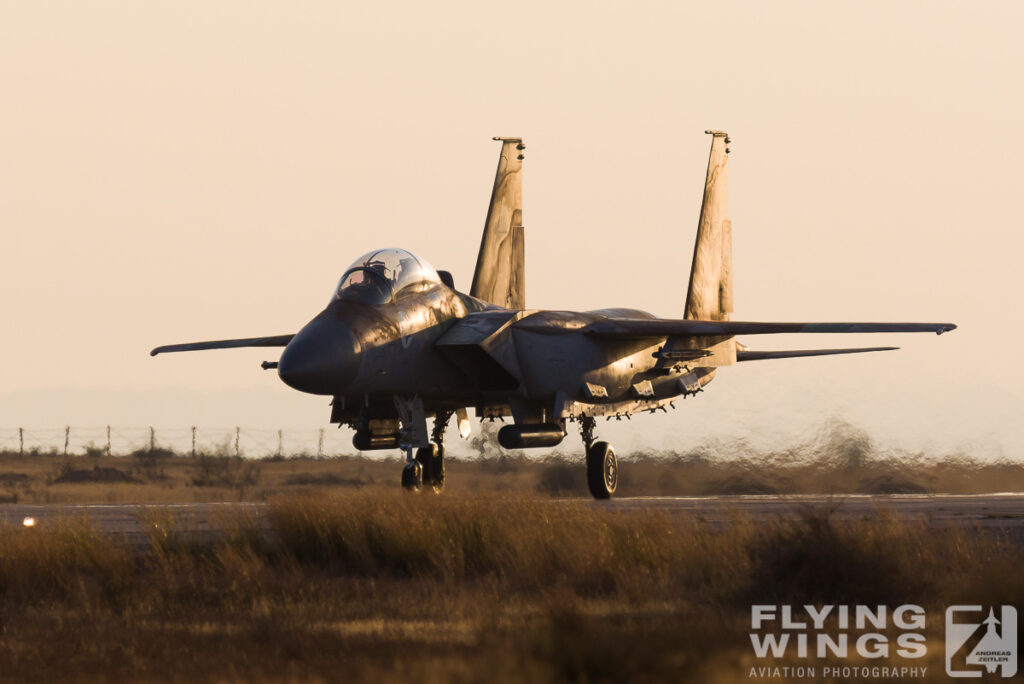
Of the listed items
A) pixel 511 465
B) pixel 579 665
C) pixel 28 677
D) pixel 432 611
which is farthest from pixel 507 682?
pixel 511 465

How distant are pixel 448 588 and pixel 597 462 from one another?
12000mm

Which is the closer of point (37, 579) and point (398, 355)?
point (37, 579)

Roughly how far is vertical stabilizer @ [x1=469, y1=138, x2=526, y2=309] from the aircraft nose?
28.1 ft

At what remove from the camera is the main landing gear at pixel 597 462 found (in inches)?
991

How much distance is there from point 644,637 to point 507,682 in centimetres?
108

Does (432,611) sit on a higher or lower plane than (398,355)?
lower

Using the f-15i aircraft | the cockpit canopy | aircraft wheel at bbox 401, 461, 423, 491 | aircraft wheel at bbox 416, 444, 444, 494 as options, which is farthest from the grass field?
aircraft wheel at bbox 416, 444, 444, 494

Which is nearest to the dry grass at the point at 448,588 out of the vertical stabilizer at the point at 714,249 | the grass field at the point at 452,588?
the grass field at the point at 452,588

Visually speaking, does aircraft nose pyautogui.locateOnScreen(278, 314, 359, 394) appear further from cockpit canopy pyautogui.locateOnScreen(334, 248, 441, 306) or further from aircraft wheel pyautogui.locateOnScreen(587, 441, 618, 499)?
aircraft wheel pyautogui.locateOnScreen(587, 441, 618, 499)

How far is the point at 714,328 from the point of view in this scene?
25.0 meters

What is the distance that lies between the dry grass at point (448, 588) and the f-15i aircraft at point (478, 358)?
3.58 metres

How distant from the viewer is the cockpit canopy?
21188mm

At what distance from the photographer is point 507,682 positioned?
7.89m

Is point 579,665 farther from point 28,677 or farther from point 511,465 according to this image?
point 511,465
